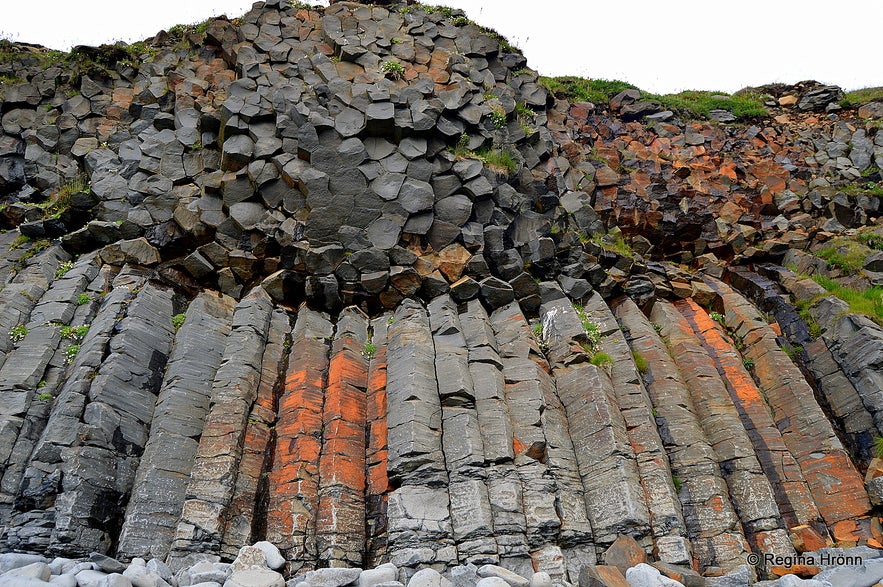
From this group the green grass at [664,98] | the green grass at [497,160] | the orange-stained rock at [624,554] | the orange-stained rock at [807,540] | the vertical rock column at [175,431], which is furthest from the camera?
the green grass at [664,98]

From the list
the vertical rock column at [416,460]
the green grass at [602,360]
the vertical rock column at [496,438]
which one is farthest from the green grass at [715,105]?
the vertical rock column at [416,460]

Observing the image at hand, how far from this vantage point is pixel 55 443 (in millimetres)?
10180

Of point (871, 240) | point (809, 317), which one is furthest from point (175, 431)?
point (871, 240)

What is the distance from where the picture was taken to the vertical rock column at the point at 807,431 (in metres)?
10.8

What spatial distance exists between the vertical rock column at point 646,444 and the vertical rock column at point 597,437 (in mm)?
160

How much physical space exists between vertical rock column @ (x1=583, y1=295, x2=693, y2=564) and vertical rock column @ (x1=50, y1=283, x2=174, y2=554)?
825 cm

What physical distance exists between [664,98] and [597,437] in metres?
19.5

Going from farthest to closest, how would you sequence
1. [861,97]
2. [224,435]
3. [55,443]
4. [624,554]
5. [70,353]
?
[861,97], [70,353], [224,435], [55,443], [624,554]

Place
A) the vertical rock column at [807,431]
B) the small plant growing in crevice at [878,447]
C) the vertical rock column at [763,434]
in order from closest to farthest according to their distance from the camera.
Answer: the vertical rock column at [807,431]
the vertical rock column at [763,434]
the small plant growing in crevice at [878,447]

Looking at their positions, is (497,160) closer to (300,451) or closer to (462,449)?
(462,449)

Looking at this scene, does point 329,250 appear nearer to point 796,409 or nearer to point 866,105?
point 796,409

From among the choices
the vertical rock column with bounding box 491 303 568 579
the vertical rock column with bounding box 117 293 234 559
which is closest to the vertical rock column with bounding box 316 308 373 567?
the vertical rock column with bounding box 117 293 234 559

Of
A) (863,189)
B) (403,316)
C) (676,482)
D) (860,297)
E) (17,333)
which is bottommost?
(676,482)

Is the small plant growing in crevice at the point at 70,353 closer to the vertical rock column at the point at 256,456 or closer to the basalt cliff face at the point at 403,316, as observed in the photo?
the basalt cliff face at the point at 403,316
